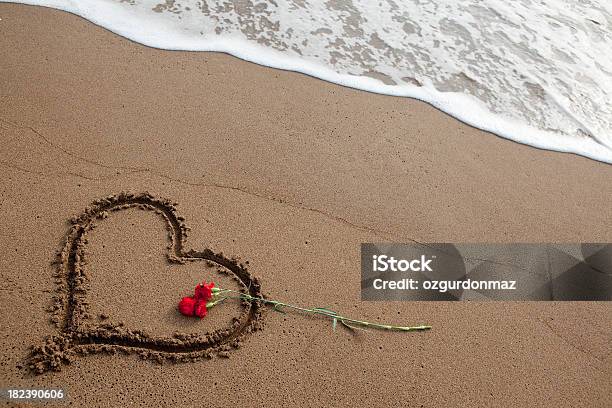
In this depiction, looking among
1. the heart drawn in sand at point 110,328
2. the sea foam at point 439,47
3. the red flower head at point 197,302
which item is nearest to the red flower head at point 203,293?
the red flower head at point 197,302

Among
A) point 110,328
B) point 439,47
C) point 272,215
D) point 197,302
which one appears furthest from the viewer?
point 439,47

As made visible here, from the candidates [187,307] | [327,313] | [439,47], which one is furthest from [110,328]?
[439,47]

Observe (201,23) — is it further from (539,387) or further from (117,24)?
(539,387)

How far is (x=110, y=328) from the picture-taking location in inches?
100

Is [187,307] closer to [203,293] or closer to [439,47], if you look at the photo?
[203,293]

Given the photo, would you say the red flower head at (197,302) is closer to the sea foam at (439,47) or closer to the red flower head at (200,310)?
the red flower head at (200,310)

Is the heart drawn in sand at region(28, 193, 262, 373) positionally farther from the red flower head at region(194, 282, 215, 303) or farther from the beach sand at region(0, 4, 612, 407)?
the red flower head at region(194, 282, 215, 303)

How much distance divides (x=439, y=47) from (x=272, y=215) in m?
2.26

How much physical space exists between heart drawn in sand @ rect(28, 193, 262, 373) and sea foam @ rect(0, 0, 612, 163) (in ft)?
5.68

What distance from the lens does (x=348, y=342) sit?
264 centimetres

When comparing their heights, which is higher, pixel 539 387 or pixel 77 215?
pixel 77 215

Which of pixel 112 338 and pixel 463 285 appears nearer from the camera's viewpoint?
pixel 112 338

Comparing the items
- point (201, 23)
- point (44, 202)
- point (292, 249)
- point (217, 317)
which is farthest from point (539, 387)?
point (201, 23)

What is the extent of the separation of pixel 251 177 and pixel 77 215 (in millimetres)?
985
